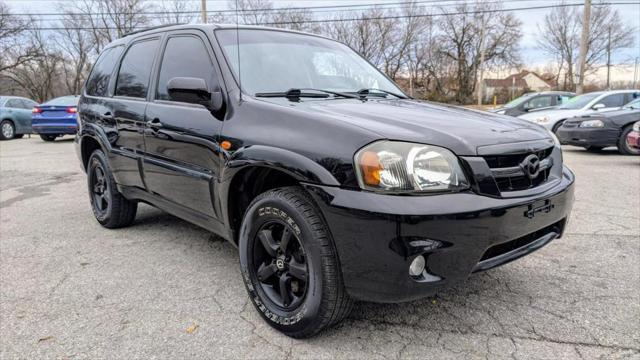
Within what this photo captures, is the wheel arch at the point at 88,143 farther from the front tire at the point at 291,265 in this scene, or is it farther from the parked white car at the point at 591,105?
the parked white car at the point at 591,105

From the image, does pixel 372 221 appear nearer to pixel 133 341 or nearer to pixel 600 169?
pixel 133 341

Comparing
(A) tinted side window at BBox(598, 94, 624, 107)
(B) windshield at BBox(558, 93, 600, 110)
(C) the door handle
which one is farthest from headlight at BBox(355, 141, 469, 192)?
(A) tinted side window at BBox(598, 94, 624, 107)

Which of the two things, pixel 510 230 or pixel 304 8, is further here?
pixel 304 8

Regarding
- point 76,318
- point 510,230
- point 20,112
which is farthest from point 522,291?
point 20,112

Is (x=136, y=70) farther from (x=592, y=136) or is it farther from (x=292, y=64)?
(x=592, y=136)

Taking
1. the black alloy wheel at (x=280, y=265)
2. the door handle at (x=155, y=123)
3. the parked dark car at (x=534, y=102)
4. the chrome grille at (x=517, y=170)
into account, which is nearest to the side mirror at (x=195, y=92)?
the door handle at (x=155, y=123)

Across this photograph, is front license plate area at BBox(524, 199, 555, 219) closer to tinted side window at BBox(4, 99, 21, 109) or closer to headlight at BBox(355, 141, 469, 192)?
headlight at BBox(355, 141, 469, 192)

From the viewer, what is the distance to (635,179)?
268 inches

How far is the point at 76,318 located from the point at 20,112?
56.1 ft

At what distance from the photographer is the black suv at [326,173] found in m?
2.04

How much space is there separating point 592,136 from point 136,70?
30.9 feet

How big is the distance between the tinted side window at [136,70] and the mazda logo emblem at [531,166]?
2.83m

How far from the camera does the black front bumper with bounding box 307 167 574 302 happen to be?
1972 millimetres

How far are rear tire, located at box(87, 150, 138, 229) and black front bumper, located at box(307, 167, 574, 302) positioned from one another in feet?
9.43
